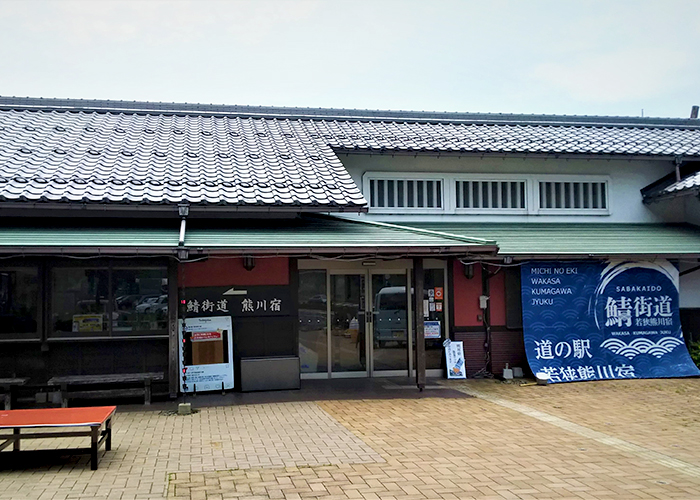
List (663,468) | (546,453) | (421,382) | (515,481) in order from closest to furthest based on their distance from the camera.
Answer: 1. (515,481)
2. (663,468)
3. (546,453)
4. (421,382)

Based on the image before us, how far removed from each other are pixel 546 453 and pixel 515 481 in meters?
1.30

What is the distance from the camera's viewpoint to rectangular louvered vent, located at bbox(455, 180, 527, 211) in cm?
1488

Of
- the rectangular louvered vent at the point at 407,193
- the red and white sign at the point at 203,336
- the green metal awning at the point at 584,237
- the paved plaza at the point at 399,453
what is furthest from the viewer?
the rectangular louvered vent at the point at 407,193

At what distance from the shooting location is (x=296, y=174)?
12.9 m

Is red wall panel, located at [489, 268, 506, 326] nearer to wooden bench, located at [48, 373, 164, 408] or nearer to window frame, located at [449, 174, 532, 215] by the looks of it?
window frame, located at [449, 174, 532, 215]

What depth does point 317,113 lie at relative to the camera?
56.7 ft

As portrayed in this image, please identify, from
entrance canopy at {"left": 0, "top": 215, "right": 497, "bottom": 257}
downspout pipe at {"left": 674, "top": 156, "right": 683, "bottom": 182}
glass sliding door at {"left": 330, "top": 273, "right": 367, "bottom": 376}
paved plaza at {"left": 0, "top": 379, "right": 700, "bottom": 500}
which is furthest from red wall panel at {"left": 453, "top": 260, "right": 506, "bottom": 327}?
downspout pipe at {"left": 674, "top": 156, "right": 683, "bottom": 182}

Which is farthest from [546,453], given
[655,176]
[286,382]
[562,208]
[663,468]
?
[655,176]

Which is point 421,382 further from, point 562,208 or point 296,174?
point 562,208

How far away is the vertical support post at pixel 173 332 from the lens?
11.0 m

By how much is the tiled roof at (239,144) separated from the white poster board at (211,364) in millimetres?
2182

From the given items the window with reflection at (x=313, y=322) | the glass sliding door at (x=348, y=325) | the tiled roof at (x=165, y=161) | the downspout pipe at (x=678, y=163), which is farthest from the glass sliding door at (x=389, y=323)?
the downspout pipe at (x=678, y=163)

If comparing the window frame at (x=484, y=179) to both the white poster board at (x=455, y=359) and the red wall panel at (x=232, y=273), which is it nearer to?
the red wall panel at (x=232, y=273)

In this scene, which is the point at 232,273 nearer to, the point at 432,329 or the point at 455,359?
the point at 432,329
